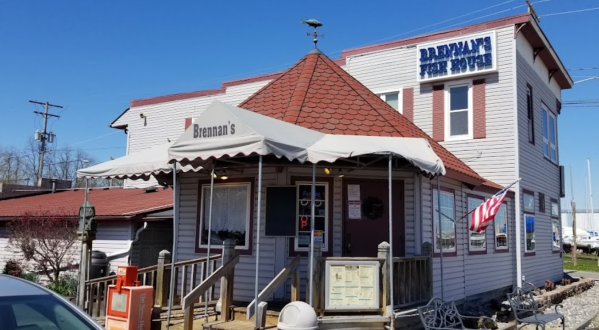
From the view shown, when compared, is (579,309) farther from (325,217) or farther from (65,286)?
(65,286)

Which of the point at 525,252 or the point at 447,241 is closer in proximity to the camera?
the point at 447,241

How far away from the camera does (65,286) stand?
14742mm

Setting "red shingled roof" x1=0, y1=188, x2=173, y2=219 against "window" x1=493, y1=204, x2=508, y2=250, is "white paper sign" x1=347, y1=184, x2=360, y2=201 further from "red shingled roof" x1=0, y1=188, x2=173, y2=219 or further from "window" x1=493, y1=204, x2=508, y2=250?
"red shingled roof" x1=0, y1=188, x2=173, y2=219

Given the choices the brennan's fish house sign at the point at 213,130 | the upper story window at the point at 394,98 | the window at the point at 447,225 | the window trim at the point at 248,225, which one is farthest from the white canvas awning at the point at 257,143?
the upper story window at the point at 394,98

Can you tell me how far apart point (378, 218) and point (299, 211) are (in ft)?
5.73

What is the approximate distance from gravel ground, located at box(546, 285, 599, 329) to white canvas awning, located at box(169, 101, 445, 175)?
265 inches

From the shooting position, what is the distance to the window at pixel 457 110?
15914 millimetres

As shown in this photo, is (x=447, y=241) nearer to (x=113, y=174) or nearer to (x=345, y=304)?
(x=345, y=304)

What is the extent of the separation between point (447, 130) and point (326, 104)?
6.27 m

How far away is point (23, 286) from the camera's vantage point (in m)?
3.93

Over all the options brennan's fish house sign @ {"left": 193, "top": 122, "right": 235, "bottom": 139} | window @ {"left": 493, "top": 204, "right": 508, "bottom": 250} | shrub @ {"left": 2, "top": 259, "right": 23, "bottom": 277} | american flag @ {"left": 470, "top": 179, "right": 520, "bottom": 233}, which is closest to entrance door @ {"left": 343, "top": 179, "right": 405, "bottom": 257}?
american flag @ {"left": 470, "top": 179, "right": 520, "bottom": 233}

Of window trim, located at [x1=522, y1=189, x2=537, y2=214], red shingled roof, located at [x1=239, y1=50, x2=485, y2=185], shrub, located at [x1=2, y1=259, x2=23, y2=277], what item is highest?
red shingled roof, located at [x1=239, y1=50, x2=485, y2=185]

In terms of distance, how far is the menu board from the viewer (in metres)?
8.38

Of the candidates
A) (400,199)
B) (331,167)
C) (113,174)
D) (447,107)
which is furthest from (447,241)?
(113,174)
